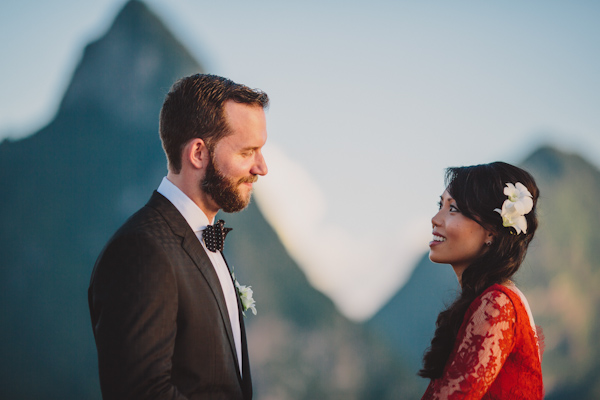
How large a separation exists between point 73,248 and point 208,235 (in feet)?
16.9

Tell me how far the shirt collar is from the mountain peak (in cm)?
575

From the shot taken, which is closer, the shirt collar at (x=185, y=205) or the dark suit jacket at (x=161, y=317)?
the dark suit jacket at (x=161, y=317)

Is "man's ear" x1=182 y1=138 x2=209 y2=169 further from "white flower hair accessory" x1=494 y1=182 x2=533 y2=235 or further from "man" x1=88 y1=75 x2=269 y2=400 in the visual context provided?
"white flower hair accessory" x1=494 y1=182 x2=533 y2=235

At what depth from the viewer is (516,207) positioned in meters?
2.06

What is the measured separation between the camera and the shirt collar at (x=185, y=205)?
177 cm

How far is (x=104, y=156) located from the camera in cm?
651

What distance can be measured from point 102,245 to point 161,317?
17.2ft

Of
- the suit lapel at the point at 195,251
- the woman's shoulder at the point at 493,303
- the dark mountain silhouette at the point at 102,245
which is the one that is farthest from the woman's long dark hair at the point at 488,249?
the dark mountain silhouette at the point at 102,245

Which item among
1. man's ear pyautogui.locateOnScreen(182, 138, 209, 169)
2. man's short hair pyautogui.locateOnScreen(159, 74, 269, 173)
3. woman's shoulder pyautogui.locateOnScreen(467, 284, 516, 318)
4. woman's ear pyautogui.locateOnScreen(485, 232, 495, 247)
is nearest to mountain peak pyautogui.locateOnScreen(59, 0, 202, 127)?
man's short hair pyautogui.locateOnScreen(159, 74, 269, 173)

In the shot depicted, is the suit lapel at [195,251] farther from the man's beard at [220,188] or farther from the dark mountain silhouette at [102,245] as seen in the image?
the dark mountain silhouette at [102,245]

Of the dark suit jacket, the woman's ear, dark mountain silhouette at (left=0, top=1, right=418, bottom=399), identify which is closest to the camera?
the dark suit jacket

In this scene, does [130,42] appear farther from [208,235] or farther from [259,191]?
[208,235]

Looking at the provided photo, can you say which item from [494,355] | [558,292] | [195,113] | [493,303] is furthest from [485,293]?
[558,292]

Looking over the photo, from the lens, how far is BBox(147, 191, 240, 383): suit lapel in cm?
161
